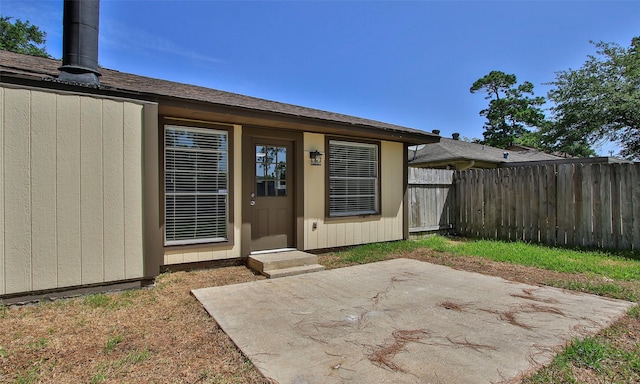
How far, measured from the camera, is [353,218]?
661 centimetres

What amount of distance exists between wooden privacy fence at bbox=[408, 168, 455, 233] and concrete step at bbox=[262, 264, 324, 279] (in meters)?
3.73

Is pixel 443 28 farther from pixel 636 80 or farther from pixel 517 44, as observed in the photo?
pixel 636 80

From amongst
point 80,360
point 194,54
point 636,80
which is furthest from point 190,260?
point 636,80

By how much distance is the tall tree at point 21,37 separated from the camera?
57.3ft

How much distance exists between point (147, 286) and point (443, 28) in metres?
10.2

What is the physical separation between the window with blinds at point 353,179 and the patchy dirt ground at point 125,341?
11.2 feet

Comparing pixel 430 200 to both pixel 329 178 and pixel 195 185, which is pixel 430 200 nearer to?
pixel 329 178

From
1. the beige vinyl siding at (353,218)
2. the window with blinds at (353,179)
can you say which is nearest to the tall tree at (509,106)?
the beige vinyl siding at (353,218)

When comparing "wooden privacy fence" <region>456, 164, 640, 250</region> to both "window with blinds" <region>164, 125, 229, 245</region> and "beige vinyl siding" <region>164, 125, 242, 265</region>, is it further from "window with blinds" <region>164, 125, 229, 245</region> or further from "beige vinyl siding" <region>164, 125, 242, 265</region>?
"window with blinds" <region>164, 125, 229, 245</region>

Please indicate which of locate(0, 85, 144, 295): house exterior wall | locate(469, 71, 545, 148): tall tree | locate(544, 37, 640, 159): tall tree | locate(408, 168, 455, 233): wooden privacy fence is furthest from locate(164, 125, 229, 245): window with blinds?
locate(469, 71, 545, 148): tall tree

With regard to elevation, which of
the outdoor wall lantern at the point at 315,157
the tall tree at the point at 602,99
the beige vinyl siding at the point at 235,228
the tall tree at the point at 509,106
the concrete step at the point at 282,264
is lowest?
the concrete step at the point at 282,264

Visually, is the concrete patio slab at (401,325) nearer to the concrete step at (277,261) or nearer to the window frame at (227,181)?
the concrete step at (277,261)

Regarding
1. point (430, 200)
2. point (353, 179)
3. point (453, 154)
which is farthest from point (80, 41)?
point (453, 154)

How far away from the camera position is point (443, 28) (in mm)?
9711
